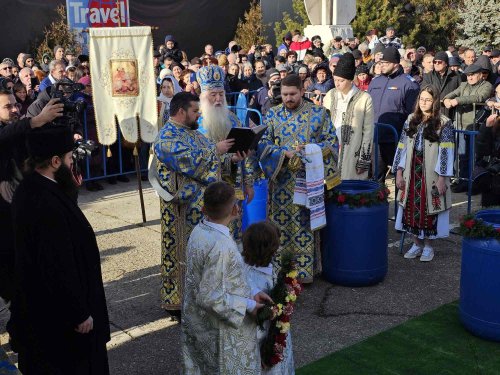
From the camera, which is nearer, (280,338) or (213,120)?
(280,338)

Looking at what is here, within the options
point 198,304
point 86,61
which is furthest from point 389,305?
point 86,61

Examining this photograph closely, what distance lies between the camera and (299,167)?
6.56m

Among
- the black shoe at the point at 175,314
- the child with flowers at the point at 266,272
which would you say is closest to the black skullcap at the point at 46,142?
the child with flowers at the point at 266,272

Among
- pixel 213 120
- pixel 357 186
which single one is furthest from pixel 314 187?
pixel 213 120

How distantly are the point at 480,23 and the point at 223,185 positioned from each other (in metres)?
22.7

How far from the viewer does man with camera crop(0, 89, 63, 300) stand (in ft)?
16.3

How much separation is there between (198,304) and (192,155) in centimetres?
180

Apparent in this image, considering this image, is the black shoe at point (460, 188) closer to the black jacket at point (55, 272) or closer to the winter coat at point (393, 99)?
the winter coat at point (393, 99)

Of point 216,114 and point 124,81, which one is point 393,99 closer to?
point 124,81

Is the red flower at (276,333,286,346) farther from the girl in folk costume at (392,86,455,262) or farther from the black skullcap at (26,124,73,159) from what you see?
the girl in folk costume at (392,86,455,262)

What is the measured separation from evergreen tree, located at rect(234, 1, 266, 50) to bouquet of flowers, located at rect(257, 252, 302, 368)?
19042mm

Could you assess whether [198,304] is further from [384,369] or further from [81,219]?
[384,369]

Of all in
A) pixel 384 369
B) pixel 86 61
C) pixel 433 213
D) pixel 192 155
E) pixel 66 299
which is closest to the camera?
pixel 66 299

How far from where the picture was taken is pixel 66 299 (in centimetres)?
371
